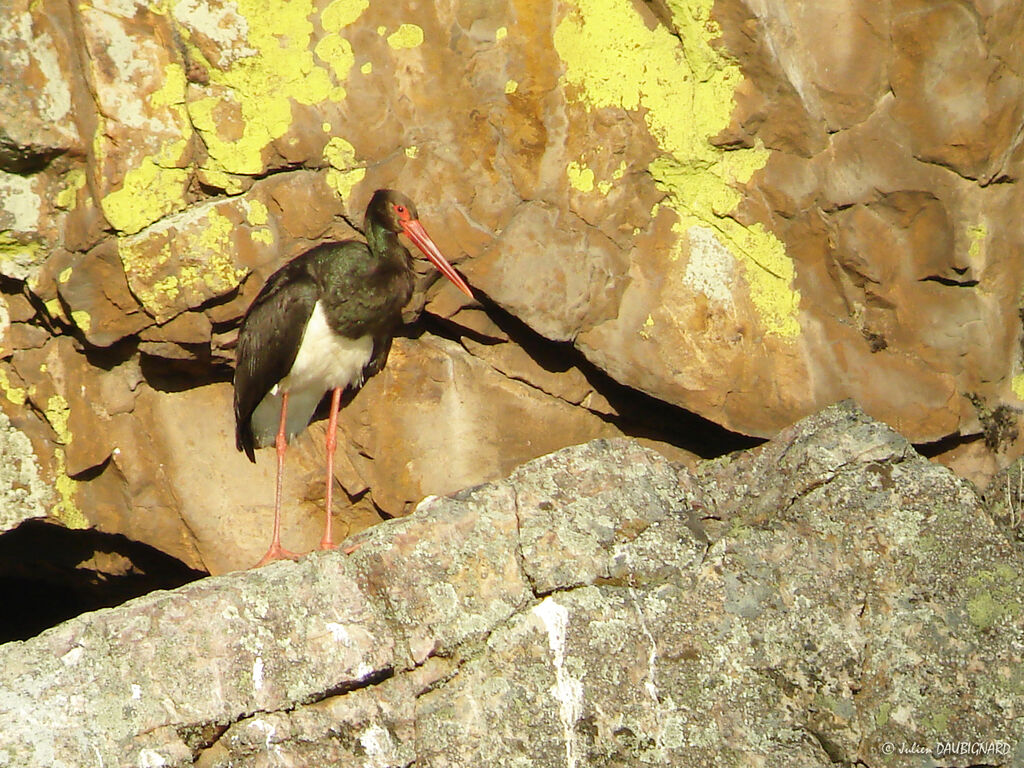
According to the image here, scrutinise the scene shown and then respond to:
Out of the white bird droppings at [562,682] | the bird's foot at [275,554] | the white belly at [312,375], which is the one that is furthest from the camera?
the white belly at [312,375]

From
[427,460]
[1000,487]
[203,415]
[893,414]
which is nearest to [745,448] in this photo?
[893,414]

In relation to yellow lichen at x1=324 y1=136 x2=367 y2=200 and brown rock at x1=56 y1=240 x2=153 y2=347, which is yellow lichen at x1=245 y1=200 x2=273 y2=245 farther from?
brown rock at x1=56 y1=240 x2=153 y2=347

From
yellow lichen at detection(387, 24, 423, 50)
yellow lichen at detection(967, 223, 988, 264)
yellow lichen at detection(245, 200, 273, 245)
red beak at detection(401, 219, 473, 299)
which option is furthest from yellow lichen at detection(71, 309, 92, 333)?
yellow lichen at detection(967, 223, 988, 264)

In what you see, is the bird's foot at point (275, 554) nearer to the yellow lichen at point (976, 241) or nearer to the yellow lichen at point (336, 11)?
the yellow lichen at point (336, 11)

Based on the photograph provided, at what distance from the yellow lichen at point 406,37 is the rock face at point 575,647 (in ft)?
5.41

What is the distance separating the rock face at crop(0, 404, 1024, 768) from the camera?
333cm

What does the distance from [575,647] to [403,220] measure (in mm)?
1597

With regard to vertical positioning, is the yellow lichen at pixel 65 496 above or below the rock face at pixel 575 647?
below

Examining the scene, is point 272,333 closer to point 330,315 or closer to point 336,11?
point 330,315

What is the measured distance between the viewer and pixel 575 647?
353 cm

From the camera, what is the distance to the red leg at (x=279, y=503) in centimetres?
435

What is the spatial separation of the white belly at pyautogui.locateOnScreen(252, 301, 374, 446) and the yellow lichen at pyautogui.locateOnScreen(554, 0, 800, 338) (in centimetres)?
109

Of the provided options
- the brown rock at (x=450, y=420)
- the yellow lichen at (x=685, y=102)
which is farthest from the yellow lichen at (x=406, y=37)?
the brown rock at (x=450, y=420)

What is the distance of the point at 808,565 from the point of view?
3662 mm
